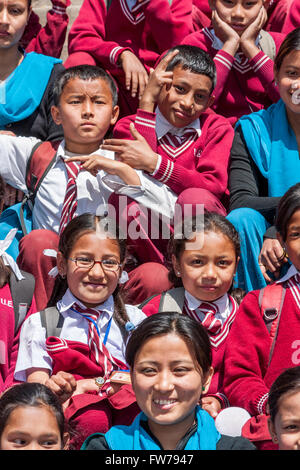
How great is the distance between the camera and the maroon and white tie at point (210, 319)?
356 cm

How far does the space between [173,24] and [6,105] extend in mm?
982

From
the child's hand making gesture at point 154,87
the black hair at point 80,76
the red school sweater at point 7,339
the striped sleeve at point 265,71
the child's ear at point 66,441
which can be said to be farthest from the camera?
the striped sleeve at point 265,71

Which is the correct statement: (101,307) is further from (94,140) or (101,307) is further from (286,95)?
(286,95)

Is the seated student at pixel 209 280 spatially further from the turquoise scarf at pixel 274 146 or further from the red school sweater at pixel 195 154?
the turquoise scarf at pixel 274 146

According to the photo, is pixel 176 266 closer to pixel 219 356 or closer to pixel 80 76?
pixel 219 356

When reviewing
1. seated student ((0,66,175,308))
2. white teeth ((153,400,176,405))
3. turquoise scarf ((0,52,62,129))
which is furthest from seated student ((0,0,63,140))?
white teeth ((153,400,176,405))

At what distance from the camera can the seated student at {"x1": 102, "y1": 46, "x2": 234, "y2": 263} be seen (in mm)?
4094

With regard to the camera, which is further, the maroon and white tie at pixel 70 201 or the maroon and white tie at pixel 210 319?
the maroon and white tie at pixel 70 201

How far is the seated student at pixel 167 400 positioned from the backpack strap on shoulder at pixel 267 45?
2.28m

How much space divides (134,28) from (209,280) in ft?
6.53

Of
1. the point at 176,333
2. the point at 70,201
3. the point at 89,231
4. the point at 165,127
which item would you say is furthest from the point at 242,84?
the point at 176,333

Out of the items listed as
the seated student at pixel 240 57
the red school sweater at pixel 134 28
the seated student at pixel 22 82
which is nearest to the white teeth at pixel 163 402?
the seated student at pixel 22 82

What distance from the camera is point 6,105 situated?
4.72 meters

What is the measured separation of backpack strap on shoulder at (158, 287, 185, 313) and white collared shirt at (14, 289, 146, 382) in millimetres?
85
